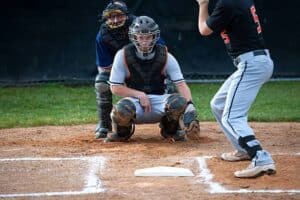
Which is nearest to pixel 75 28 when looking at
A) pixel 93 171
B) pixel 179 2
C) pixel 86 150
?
pixel 179 2

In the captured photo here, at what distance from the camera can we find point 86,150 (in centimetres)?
728

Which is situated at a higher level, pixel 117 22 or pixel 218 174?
pixel 117 22

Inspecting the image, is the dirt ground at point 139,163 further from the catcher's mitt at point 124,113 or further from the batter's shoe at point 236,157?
the catcher's mitt at point 124,113

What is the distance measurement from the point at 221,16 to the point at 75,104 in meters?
5.42

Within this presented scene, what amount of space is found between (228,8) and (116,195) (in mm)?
1673

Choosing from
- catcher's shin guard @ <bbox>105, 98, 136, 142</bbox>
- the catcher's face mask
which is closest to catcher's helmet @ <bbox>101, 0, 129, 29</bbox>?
the catcher's face mask

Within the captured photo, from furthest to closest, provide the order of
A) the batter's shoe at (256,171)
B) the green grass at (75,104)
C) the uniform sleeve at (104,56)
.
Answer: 1. the green grass at (75,104)
2. the uniform sleeve at (104,56)
3. the batter's shoe at (256,171)

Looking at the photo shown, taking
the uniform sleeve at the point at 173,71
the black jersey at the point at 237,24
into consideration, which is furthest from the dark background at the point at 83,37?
the black jersey at the point at 237,24

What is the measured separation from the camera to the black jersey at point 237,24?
593 cm

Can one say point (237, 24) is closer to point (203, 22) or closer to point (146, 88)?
point (203, 22)

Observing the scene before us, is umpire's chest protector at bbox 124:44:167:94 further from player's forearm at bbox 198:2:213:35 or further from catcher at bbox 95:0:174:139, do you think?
player's forearm at bbox 198:2:213:35

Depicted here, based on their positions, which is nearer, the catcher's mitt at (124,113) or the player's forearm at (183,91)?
the catcher's mitt at (124,113)

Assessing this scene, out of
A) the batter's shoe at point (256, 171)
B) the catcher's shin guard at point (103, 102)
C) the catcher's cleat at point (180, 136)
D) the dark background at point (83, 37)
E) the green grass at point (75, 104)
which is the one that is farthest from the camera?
the dark background at point (83, 37)

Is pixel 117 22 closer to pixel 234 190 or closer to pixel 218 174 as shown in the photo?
pixel 218 174
